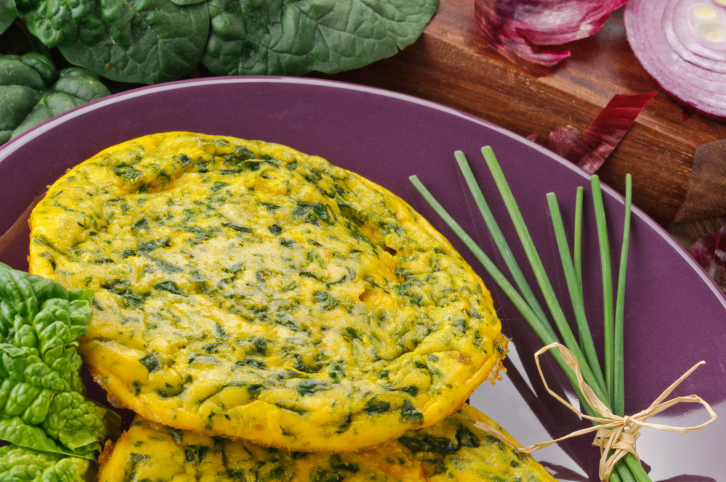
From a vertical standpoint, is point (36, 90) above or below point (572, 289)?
below

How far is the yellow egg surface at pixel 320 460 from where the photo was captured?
1660 millimetres

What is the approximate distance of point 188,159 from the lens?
2.23m

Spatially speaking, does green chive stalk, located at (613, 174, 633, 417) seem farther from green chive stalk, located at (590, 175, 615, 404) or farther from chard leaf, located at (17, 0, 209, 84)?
chard leaf, located at (17, 0, 209, 84)

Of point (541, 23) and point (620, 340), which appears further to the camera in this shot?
point (541, 23)

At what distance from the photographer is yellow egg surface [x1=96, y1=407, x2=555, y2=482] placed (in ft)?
5.45

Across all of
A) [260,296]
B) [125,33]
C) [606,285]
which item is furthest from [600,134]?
[125,33]

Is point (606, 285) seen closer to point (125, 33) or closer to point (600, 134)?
point (600, 134)

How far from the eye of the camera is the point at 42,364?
1570 millimetres

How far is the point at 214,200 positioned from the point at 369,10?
1.73 meters

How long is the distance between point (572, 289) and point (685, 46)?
6.27 ft

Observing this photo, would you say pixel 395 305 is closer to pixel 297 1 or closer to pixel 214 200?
pixel 214 200

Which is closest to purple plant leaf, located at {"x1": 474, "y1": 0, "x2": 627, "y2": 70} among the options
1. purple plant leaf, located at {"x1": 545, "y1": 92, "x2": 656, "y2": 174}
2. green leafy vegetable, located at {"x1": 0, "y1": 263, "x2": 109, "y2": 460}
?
purple plant leaf, located at {"x1": 545, "y1": 92, "x2": 656, "y2": 174}

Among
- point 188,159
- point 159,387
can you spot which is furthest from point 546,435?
point 188,159

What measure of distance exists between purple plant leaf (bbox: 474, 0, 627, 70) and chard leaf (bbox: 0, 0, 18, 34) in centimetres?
242
